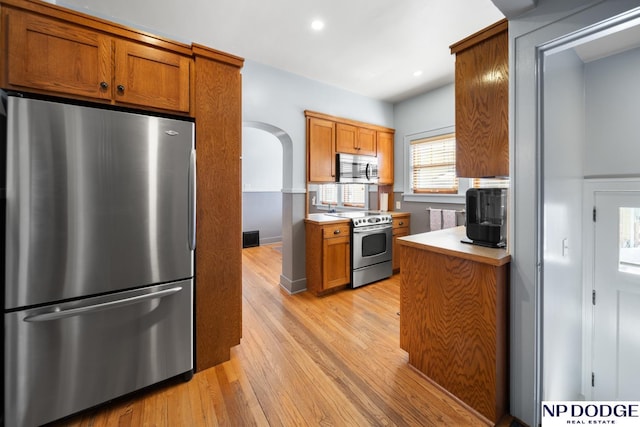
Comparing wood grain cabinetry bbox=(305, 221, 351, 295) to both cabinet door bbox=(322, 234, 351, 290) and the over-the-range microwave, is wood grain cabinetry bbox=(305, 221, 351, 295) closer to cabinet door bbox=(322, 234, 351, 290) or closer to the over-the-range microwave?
cabinet door bbox=(322, 234, 351, 290)

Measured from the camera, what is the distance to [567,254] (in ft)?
5.70

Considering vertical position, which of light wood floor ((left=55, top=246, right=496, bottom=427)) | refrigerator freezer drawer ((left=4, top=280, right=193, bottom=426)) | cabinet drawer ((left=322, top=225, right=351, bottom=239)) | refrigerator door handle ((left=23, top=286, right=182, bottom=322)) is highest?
cabinet drawer ((left=322, top=225, right=351, bottom=239))

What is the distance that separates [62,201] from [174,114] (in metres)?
0.81

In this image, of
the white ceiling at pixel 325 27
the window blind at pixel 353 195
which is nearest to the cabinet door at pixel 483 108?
the white ceiling at pixel 325 27

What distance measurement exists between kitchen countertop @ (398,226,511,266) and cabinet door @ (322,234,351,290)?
1399 mm

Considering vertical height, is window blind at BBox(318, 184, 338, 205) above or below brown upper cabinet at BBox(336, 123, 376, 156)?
below

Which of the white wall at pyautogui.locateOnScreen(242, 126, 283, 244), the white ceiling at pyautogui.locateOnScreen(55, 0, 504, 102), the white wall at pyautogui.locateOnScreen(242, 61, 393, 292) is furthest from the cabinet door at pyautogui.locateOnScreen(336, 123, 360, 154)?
the white wall at pyautogui.locateOnScreen(242, 126, 283, 244)

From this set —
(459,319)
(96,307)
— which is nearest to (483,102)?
(459,319)

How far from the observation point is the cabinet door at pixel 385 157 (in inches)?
172

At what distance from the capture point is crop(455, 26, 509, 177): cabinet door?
62.2 inches

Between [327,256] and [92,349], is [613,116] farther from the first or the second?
[92,349]

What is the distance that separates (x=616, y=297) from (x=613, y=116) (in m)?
1.28

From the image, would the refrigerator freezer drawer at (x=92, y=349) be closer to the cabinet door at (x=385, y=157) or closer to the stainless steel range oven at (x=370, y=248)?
the stainless steel range oven at (x=370, y=248)

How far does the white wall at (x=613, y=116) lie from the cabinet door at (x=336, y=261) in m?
2.36
